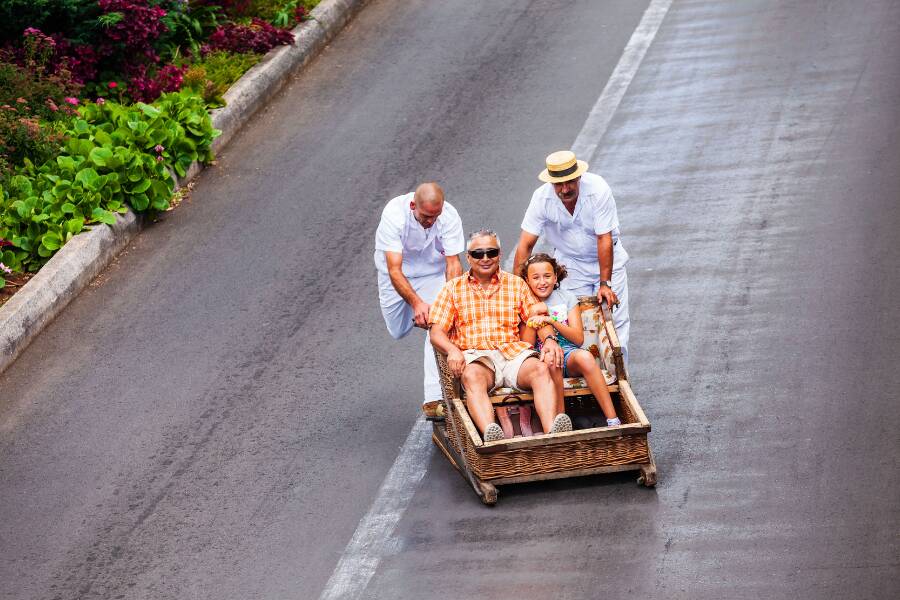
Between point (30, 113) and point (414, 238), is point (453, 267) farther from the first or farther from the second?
point (30, 113)

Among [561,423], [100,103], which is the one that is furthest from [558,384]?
[100,103]

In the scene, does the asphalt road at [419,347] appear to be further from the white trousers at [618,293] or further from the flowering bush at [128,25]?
the flowering bush at [128,25]

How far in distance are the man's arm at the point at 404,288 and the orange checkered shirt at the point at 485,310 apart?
0.10m

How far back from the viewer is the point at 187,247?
13.2m

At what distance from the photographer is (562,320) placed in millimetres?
9297

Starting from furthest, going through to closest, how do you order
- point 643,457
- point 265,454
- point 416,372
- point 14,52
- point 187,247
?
point 14,52 < point 187,247 < point 416,372 < point 265,454 < point 643,457

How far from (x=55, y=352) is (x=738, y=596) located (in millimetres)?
6197

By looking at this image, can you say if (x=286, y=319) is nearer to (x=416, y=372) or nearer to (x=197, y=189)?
(x=416, y=372)

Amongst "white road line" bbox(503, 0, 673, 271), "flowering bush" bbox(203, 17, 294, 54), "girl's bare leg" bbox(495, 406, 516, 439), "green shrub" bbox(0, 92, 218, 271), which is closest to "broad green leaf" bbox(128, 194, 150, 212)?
"green shrub" bbox(0, 92, 218, 271)

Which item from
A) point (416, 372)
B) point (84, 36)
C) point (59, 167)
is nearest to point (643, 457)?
point (416, 372)

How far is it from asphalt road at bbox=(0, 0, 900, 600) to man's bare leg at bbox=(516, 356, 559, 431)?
445 millimetres

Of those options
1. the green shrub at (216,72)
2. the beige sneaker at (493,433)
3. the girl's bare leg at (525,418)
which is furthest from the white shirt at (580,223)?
the green shrub at (216,72)

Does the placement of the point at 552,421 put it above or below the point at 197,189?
above

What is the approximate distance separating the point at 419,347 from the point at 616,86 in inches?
221
